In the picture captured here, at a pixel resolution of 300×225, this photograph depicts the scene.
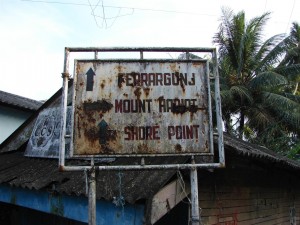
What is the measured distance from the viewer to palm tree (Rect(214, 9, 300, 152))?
14.6 meters

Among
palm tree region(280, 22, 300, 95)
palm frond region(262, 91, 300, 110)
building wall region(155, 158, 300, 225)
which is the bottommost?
building wall region(155, 158, 300, 225)

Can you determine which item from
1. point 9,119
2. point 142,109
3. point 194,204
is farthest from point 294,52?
point 194,204

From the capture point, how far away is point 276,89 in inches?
630

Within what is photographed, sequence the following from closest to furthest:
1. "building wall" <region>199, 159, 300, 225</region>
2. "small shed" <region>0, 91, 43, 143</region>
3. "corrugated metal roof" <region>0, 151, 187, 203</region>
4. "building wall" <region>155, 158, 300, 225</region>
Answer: "corrugated metal roof" <region>0, 151, 187, 203</region>, "building wall" <region>155, 158, 300, 225</region>, "building wall" <region>199, 159, 300, 225</region>, "small shed" <region>0, 91, 43, 143</region>

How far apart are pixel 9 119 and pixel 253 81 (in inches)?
407

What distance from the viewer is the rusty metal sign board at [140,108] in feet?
9.62

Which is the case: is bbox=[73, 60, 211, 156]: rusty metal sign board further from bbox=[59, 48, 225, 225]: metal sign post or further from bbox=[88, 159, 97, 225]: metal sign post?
bbox=[88, 159, 97, 225]: metal sign post

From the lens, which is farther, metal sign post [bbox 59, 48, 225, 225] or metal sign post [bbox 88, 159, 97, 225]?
metal sign post [bbox 59, 48, 225, 225]

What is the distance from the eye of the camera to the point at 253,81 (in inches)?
588

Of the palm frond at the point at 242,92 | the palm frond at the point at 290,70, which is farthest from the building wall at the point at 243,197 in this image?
the palm frond at the point at 290,70

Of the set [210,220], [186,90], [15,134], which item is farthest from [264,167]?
[15,134]

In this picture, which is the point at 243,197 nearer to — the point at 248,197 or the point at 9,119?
the point at 248,197

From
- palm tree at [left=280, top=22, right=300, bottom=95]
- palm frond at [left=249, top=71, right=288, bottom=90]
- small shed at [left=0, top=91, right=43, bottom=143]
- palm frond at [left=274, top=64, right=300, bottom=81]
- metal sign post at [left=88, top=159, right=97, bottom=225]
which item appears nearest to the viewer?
metal sign post at [left=88, top=159, right=97, bottom=225]

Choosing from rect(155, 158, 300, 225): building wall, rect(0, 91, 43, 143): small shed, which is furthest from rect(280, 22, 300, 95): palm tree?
rect(0, 91, 43, 143): small shed
